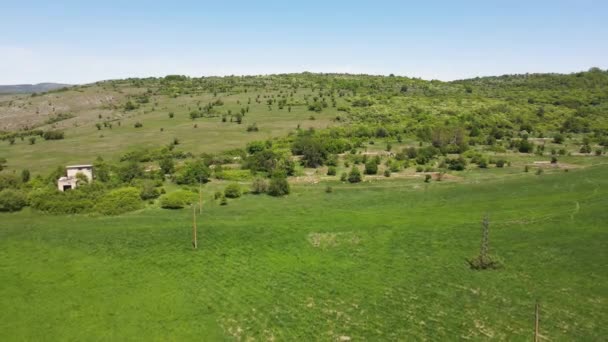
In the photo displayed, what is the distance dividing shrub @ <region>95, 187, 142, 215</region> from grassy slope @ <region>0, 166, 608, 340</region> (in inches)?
80.6

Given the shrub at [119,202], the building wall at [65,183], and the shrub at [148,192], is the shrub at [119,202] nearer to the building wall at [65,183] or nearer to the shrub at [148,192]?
the shrub at [148,192]

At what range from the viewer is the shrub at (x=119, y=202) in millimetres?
59219

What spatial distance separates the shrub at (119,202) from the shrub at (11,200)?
9.57 meters

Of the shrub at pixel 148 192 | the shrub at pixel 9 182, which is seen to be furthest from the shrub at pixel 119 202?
the shrub at pixel 9 182

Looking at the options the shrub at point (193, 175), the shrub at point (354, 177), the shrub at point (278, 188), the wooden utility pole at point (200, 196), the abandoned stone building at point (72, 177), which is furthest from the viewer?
the shrub at point (354, 177)

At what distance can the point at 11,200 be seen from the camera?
5944 centimetres

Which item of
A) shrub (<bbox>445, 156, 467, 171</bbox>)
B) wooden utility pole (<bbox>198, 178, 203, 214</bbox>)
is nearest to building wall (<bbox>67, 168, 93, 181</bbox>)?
wooden utility pole (<bbox>198, 178, 203, 214</bbox>)

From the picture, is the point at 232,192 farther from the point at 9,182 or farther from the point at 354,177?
the point at 9,182

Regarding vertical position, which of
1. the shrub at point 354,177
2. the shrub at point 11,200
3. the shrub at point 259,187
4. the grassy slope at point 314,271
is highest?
the shrub at point 354,177

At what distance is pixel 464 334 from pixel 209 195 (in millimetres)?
40459

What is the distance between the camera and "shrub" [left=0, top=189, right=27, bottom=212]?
5922 cm

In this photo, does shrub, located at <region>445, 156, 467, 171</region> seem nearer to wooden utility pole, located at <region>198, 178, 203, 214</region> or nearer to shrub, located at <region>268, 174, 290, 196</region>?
shrub, located at <region>268, 174, 290, 196</region>

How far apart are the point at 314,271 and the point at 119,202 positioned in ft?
94.9

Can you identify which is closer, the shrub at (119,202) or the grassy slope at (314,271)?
the grassy slope at (314,271)
